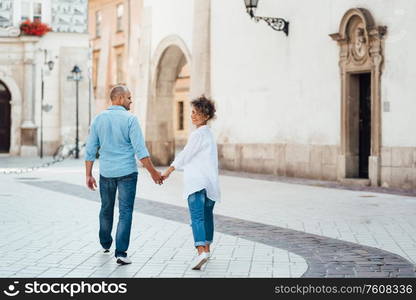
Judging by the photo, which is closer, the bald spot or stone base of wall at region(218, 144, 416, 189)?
the bald spot

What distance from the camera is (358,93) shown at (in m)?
19.1

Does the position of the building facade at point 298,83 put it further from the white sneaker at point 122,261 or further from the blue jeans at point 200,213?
the white sneaker at point 122,261

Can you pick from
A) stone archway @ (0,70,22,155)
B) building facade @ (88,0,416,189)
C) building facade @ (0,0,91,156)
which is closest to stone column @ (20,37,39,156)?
building facade @ (0,0,91,156)

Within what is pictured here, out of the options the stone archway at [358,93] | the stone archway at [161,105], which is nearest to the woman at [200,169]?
the stone archway at [358,93]

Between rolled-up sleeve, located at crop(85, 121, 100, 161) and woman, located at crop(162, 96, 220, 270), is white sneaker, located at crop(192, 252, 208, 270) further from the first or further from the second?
rolled-up sleeve, located at crop(85, 121, 100, 161)

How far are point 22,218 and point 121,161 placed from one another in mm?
4189

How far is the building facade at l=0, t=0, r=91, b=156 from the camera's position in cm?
3684

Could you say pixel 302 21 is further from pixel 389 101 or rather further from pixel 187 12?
pixel 187 12

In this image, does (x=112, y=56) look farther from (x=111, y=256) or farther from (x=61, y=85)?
(x=111, y=256)

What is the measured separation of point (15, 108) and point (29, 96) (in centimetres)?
81

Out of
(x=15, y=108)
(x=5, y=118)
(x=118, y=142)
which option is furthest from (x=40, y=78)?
(x=118, y=142)

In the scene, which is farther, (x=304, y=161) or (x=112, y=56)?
(x=112, y=56)

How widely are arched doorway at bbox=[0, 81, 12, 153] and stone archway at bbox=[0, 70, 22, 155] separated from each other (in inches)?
27.3

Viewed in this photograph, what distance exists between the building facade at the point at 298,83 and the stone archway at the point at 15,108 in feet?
35.0
